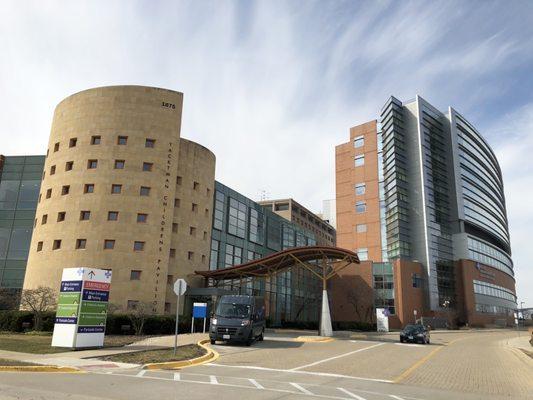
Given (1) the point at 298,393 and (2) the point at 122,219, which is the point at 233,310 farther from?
(2) the point at 122,219

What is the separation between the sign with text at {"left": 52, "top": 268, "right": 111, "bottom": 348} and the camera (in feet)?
61.4

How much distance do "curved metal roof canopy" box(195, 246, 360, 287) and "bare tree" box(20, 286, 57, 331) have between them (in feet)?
43.1

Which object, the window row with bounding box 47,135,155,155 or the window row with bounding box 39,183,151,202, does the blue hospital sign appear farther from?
the window row with bounding box 47,135,155,155

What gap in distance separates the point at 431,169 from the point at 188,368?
2920 inches

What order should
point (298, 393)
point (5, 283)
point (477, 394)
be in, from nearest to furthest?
point (298, 393) → point (477, 394) → point (5, 283)

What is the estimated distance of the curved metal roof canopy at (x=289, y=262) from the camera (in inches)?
1522

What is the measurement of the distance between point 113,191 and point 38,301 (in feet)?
34.3

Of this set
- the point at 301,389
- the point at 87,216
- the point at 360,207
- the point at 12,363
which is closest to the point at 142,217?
the point at 87,216

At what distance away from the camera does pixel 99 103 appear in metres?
40.9

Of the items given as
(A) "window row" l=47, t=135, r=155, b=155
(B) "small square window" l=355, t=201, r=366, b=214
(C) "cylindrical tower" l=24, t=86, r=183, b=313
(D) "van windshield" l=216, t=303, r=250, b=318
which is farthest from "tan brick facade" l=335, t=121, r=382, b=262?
(D) "van windshield" l=216, t=303, r=250, b=318

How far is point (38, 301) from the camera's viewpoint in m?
34.8

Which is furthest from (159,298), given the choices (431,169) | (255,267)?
(431,169)

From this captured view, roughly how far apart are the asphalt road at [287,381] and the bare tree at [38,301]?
59.9ft

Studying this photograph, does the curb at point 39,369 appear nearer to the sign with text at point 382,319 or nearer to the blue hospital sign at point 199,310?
the blue hospital sign at point 199,310
